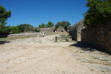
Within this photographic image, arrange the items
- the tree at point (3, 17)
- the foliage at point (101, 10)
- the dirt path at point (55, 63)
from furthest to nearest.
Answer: the tree at point (3, 17)
the foliage at point (101, 10)
the dirt path at point (55, 63)

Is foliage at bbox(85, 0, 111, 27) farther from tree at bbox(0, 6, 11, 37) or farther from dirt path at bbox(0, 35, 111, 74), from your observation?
tree at bbox(0, 6, 11, 37)

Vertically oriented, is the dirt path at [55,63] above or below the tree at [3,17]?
below

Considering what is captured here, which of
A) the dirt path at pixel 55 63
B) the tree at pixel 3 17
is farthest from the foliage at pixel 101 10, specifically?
the tree at pixel 3 17

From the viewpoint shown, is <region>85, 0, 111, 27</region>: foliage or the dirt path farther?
<region>85, 0, 111, 27</region>: foliage

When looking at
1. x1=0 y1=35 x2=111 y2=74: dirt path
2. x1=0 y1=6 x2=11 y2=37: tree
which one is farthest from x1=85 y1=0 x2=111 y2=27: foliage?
x1=0 y1=6 x2=11 y2=37: tree

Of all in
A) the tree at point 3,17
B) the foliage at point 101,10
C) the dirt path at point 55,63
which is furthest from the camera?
the tree at point 3,17

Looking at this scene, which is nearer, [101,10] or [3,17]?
[101,10]

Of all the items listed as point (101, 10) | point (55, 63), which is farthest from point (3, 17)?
point (101, 10)

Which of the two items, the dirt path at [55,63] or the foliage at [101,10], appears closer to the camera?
the dirt path at [55,63]

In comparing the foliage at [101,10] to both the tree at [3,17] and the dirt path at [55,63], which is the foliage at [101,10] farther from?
the tree at [3,17]

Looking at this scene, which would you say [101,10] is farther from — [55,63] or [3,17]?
[3,17]

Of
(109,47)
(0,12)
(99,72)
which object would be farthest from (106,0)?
(0,12)

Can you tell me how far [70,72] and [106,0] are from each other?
24.7ft

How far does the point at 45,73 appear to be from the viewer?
3725mm
